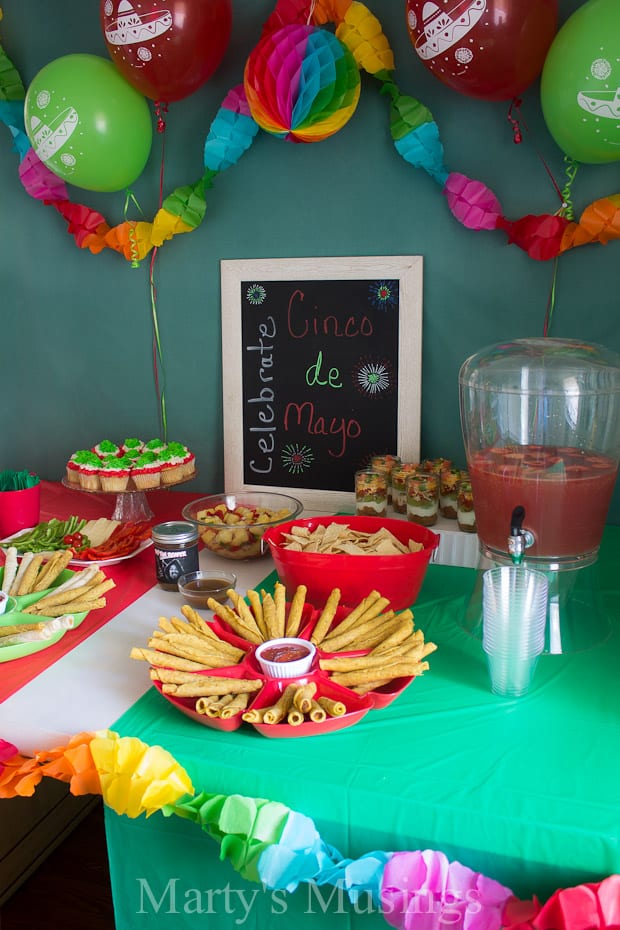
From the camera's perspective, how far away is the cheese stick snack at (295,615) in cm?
120

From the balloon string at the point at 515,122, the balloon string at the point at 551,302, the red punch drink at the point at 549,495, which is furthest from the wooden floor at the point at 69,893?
the balloon string at the point at 515,122

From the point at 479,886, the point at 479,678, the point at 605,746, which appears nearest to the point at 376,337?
the point at 479,678

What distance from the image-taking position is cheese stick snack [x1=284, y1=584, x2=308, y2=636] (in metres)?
1.20

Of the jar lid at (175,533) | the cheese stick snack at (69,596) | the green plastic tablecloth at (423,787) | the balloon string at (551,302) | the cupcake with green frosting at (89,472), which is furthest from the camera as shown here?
the cupcake with green frosting at (89,472)

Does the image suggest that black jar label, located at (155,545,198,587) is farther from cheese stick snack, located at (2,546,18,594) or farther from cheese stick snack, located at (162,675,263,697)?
cheese stick snack, located at (162,675,263,697)

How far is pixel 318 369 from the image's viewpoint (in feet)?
6.35

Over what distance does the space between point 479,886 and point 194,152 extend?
1738mm

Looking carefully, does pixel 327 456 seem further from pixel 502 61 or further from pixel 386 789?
pixel 386 789

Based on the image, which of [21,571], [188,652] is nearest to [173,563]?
[21,571]

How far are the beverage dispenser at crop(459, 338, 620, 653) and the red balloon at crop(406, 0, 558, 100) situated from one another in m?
0.53

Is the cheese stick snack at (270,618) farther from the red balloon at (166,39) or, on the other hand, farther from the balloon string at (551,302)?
the red balloon at (166,39)

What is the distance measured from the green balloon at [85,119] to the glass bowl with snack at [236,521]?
32.4 inches

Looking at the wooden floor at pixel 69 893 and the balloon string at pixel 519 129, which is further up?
the balloon string at pixel 519 129

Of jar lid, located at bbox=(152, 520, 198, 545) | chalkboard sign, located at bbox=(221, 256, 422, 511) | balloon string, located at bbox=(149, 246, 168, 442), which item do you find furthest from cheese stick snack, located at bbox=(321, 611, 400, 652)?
balloon string, located at bbox=(149, 246, 168, 442)
